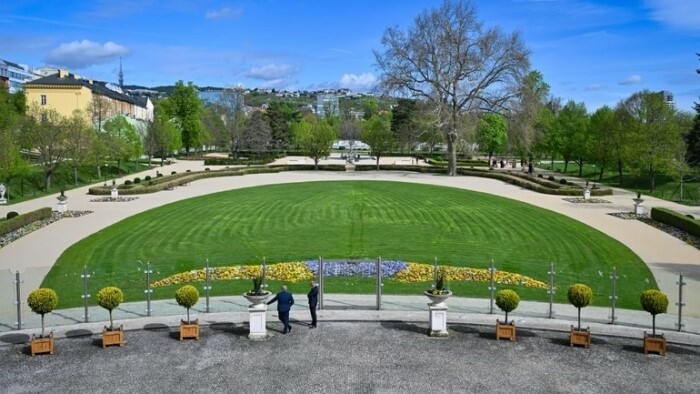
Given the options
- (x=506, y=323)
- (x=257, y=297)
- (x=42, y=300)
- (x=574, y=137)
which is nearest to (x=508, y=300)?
(x=506, y=323)

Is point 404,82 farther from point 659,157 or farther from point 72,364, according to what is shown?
point 72,364

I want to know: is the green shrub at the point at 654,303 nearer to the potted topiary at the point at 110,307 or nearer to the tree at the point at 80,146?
the potted topiary at the point at 110,307

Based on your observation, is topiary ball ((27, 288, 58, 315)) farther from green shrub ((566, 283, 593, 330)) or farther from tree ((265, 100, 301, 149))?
tree ((265, 100, 301, 149))

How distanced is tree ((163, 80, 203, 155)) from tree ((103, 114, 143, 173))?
31023 millimetres

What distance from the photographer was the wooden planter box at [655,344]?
1505cm

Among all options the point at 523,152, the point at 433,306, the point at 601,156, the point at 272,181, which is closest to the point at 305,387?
the point at 433,306

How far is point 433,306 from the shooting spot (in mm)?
16562

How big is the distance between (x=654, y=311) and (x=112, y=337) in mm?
14387

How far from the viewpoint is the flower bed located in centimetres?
2119

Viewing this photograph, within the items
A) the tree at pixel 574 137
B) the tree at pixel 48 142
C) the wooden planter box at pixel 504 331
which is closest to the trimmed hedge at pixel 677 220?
the wooden planter box at pixel 504 331

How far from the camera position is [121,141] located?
227 feet

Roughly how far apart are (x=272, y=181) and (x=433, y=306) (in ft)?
156

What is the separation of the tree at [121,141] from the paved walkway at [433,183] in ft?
41.2

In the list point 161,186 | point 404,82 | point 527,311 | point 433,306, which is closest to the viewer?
point 433,306
